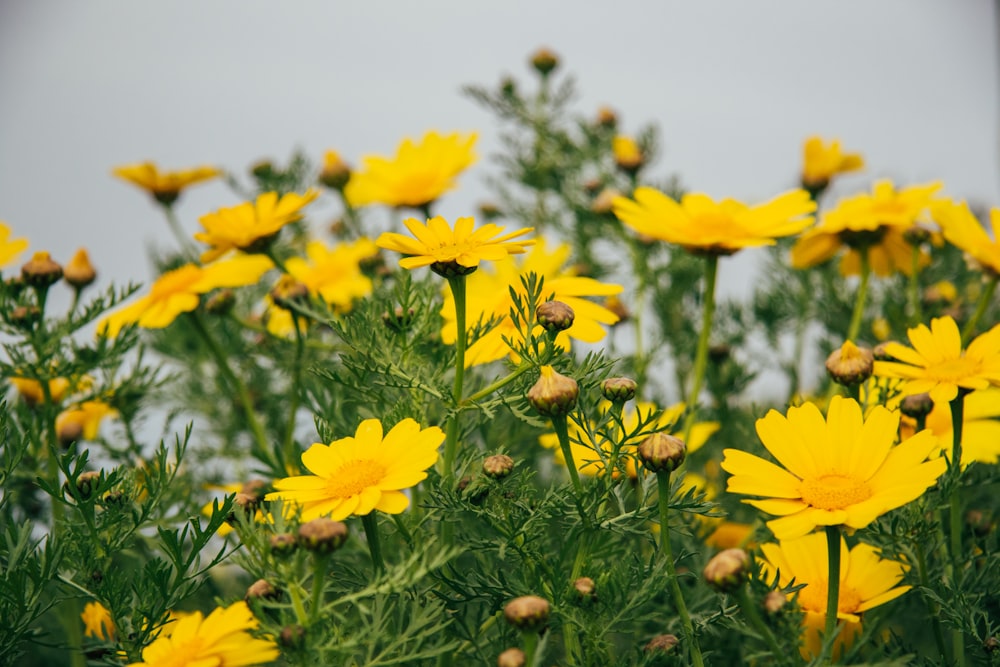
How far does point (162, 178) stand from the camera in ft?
4.93

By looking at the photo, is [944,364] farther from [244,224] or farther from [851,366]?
[244,224]

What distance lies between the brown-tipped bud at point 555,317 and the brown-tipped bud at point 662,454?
4.5 inches

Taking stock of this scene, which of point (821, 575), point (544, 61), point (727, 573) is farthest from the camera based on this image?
point (544, 61)

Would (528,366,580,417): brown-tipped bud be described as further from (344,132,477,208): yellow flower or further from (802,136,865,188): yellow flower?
(802,136,865,188): yellow flower

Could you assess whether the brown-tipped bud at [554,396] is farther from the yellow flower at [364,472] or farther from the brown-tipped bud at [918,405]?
the brown-tipped bud at [918,405]

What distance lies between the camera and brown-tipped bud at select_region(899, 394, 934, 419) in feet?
2.91

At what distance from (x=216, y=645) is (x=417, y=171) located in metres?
0.84

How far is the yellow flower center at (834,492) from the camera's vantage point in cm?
72

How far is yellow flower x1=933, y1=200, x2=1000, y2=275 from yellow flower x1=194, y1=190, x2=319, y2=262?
Result: 0.68 m

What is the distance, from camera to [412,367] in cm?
89

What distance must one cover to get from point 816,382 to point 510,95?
0.77 metres

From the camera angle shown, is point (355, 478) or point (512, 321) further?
point (512, 321)

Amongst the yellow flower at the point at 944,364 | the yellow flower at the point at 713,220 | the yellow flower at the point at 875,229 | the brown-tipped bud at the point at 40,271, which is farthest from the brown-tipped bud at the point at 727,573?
the brown-tipped bud at the point at 40,271

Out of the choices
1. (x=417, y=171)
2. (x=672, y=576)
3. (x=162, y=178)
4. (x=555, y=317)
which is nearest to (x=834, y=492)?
(x=672, y=576)
